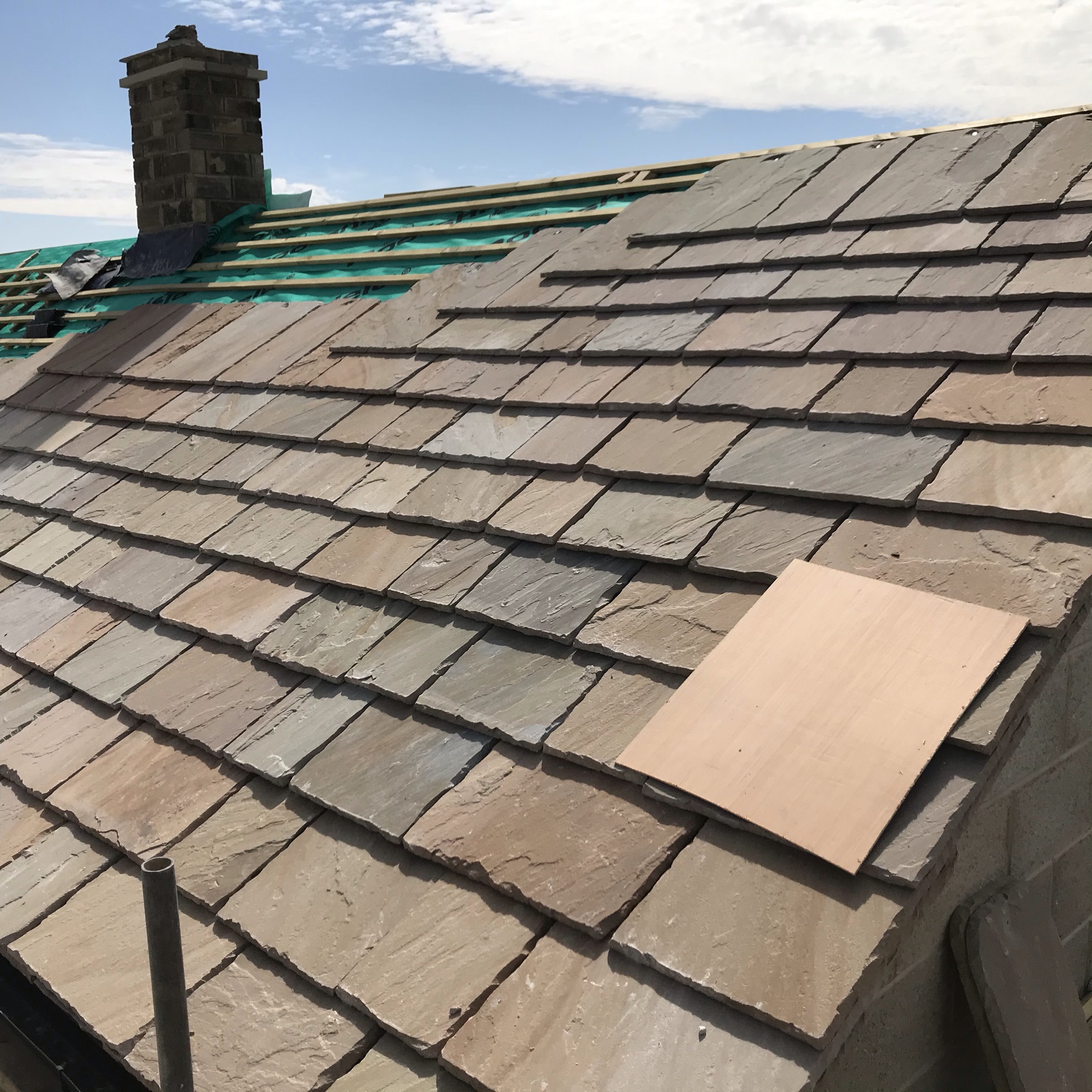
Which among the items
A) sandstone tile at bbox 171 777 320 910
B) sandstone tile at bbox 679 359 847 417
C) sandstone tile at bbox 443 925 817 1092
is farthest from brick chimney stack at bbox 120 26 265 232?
sandstone tile at bbox 443 925 817 1092

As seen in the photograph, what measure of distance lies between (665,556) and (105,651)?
2488 millimetres

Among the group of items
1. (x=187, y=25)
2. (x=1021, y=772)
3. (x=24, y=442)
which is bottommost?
(x=24, y=442)

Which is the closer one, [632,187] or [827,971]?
[827,971]

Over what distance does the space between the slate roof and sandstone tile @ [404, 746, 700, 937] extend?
0.03ft

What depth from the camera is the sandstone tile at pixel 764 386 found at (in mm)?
3480

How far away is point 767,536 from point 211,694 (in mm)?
2026

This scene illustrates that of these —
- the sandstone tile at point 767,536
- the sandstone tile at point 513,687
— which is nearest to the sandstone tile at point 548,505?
the sandstone tile at point 513,687

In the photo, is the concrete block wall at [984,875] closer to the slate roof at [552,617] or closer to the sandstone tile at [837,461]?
the slate roof at [552,617]

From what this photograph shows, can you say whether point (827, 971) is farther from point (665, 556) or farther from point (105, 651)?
point (105, 651)

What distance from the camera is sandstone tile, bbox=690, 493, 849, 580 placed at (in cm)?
294

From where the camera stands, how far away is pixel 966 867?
253 centimetres

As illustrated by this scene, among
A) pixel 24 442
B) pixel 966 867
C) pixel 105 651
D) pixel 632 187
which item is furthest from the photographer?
pixel 24 442

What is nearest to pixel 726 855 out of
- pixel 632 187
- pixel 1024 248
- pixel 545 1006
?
pixel 545 1006

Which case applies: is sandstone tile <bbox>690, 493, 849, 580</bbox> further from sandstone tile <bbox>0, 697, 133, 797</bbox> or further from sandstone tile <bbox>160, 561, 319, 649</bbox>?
sandstone tile <bbox>0, 697, 133, 797</bbox>
